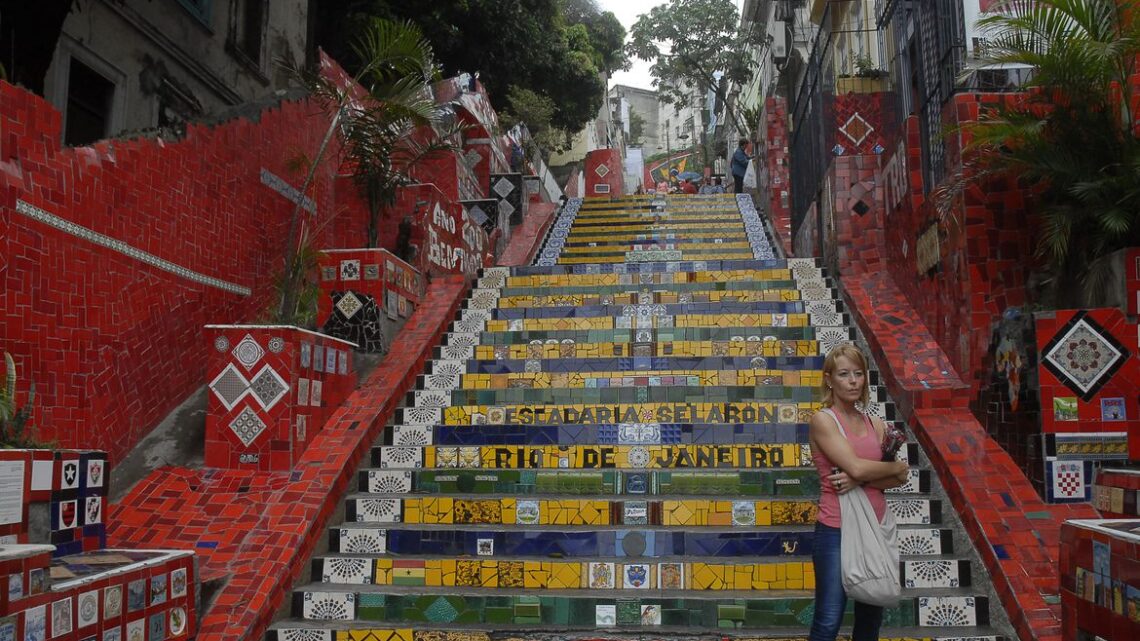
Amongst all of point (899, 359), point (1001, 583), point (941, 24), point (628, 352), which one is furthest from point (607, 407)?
point (941, 24)

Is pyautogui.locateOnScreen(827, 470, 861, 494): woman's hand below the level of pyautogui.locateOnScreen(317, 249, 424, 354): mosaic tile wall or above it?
below

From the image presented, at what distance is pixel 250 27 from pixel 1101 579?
10.7 meters

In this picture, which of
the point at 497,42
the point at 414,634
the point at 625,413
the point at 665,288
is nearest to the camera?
the point at 414,634

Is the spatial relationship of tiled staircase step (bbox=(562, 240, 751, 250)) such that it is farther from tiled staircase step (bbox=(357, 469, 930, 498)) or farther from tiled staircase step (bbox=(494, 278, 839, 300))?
tiled staircase step (bbox=(357, 469, 930, 498))

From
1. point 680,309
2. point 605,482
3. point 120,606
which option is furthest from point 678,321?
point 120,606

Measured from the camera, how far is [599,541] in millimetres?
4574

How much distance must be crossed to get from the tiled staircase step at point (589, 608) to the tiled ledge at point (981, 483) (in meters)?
0.25

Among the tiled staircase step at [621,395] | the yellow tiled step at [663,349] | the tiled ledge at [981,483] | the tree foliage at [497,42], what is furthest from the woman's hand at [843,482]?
the tree foliage at [497,42]

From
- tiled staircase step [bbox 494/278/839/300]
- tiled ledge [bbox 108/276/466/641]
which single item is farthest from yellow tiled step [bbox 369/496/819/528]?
tiled staircase step [bbox 494/278/839/300]

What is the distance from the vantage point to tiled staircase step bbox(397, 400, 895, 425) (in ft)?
18.2

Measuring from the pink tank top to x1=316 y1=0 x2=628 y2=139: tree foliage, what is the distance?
9774 millimetres

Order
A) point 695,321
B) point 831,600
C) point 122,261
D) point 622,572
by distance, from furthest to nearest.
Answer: point 695,321
point 122,261
point 622,572
point 831,600

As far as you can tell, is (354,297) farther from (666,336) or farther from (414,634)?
(414,634)

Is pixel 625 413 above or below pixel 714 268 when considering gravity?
below
